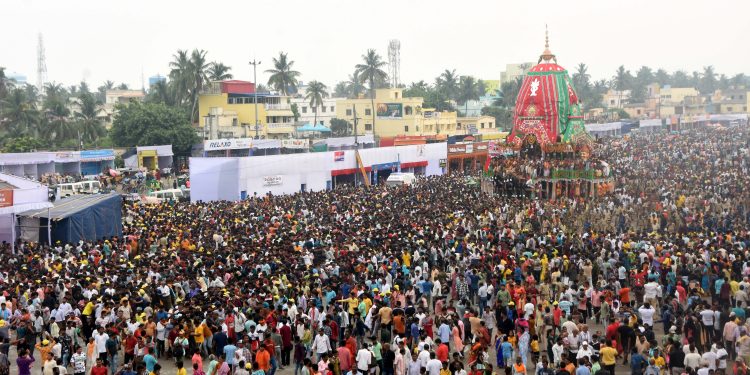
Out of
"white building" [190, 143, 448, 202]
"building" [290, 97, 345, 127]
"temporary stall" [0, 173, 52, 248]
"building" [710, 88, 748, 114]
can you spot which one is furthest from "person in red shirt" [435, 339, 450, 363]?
"building" [710, 88, 748, 114]

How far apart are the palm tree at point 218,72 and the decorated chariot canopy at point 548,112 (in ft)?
124

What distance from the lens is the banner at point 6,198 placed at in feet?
84.1

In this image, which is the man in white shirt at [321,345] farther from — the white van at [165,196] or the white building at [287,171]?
the white building at [287,171]

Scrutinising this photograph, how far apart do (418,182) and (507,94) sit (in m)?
61.0

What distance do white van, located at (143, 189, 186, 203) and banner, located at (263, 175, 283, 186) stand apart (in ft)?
11.8

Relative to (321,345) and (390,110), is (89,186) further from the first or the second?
(390,110)

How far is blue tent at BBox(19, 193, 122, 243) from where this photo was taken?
88.0ft

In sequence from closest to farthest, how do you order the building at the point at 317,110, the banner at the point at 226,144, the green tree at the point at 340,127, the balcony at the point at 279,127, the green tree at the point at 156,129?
the banner at the point at 226,144 → the green tree at the point at 156,129 → the balcony at the point at 279,127 → the green tree at the point at 340,127 → the building at the point at 317,110

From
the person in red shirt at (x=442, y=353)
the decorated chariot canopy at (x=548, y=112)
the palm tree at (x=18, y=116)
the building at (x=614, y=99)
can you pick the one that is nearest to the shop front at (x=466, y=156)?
the decorated chariot canopy at (x=548, y=112)

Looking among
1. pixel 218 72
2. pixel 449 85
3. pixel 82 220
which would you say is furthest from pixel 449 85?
pixel 82 220

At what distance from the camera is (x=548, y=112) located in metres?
40.7

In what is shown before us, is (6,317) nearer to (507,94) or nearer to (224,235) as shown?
(224,235)

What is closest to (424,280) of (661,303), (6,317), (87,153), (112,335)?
(661,303)

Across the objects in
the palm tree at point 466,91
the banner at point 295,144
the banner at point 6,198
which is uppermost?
the palm tree at point 466,91
